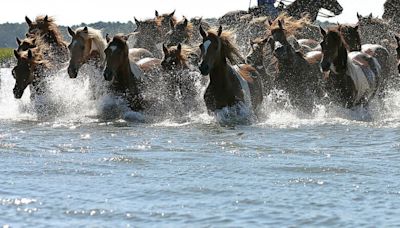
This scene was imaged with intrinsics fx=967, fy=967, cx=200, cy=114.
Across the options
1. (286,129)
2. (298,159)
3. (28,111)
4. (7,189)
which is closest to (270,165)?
(298,159)

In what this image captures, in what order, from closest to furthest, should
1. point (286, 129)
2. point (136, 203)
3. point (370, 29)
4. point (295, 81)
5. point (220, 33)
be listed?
point (136, 203), point (286, 129), point (220, 33), point (295, 81), point (370, 29)

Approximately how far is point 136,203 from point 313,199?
1.26 m

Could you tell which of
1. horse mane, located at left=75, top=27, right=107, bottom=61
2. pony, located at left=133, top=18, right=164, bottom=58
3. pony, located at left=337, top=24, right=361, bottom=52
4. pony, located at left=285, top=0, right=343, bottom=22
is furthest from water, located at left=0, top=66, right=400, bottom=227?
pony, located at left=285, top=0, right=343, bottom=22

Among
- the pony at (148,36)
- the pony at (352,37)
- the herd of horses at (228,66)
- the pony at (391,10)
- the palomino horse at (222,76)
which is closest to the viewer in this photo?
the palomino horse at (222,76)

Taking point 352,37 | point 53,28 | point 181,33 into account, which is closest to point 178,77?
point 352,37

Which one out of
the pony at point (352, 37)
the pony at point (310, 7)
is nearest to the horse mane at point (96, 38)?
the pony at point (352, 37)

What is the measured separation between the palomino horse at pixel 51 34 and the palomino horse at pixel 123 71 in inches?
98.3

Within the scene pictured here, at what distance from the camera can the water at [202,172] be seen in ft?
21.0

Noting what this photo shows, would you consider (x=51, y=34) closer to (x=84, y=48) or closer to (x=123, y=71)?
(x=84, y=48)

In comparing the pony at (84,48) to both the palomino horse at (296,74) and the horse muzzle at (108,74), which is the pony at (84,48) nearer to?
the horse muzzle at (108,74)

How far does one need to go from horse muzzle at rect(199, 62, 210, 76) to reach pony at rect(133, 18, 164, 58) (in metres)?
6.49

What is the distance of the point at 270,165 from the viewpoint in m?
8.70

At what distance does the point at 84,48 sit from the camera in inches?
568

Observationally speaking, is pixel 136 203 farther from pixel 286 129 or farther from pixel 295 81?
pixel 295 81
